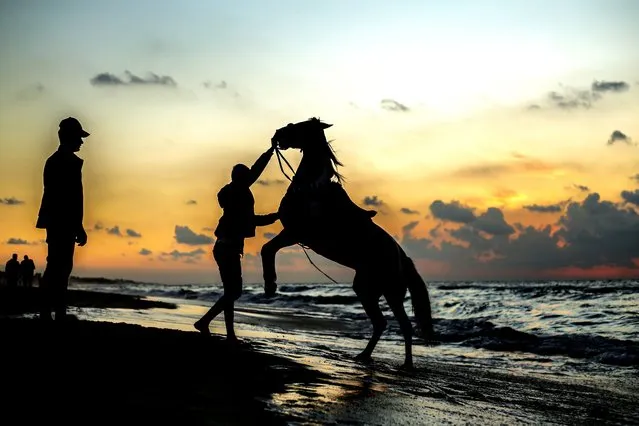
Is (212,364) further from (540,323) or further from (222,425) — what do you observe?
(540,323)

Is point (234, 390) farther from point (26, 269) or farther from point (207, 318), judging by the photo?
point (26, 269)

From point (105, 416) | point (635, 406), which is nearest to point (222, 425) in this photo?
point (105, 416)

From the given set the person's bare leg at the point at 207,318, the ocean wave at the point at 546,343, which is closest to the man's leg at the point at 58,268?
the person's bare leg at the point at 207,318

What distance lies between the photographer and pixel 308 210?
6.32m

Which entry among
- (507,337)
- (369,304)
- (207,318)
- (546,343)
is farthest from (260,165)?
(507,337)

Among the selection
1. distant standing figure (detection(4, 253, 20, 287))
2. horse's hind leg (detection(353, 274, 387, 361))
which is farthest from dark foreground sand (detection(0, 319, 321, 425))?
distant standing figure (detection(4, 253, 20, 287))

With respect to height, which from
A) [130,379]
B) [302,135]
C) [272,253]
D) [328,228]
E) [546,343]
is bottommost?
[546,343]

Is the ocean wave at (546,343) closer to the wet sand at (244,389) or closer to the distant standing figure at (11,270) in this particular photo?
the wet sand at (244,389)

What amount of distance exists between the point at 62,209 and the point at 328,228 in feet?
9.21

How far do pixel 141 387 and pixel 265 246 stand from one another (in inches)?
112

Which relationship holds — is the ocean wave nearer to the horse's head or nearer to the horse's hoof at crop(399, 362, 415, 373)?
the horse's hoof at crop(399, 362, 415, 373)

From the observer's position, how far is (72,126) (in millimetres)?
6430

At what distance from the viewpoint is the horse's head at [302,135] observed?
662cm

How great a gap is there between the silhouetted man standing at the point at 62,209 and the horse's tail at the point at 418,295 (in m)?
4.03
